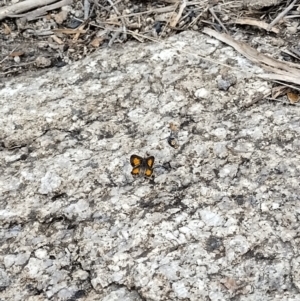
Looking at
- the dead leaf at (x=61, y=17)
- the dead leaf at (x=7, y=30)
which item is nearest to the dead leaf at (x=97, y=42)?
the dead leaf at (x=61, y=17)

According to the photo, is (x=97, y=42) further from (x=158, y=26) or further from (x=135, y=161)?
(x=135, y=161)

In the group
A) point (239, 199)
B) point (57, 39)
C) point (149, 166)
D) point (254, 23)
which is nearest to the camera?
point (239, 199)

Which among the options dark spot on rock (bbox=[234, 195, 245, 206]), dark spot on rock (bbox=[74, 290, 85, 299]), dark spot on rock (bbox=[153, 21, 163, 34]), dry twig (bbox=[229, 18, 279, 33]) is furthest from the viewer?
dark spot on rock (bbox=[153, 21, 163, 34])

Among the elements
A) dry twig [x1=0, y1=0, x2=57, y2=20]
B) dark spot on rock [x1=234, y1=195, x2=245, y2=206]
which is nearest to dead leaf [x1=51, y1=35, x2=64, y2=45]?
dry twig [x1=0, y1=0, x2=57, y2=20]

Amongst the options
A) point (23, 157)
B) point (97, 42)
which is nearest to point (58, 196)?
point (23, 157)

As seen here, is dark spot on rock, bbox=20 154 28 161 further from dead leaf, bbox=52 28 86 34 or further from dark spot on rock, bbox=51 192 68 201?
dead leaf, bbox=52 28 86 34

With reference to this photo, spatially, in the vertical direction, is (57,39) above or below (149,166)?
above

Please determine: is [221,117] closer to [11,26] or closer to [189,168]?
[189,168]
